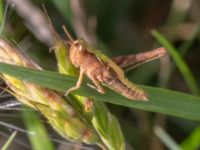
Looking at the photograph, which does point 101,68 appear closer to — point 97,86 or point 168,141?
point 97,86

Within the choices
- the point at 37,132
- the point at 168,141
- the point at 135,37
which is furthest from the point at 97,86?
the point at 135,37

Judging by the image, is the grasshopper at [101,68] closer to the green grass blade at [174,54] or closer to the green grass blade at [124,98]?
the green grass blade at [124,98]

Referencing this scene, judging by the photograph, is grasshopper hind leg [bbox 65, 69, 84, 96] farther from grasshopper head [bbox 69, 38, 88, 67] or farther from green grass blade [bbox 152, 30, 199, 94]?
green grass blade [bbox 152, 30, 199, 94]

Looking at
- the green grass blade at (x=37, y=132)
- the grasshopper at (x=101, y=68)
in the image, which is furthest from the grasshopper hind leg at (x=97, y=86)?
the green grass blade at (x=37, y=132)

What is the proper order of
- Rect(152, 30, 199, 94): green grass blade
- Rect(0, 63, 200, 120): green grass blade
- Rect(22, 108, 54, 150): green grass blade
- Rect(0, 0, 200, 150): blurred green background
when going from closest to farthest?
Rect(0, 63, 200, 120): green grass blade < Rect(22, 108, 54, 150): green grass blade < Rect(152, 30, 199, 94): green grass blade < Rect(0, 0, 200, 150): blurred green background

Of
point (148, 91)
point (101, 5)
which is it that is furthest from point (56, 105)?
point (101, 5)

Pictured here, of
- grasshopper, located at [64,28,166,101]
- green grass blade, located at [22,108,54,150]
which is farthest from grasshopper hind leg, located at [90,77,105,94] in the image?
green grass blade, located at [22,108,54,150]
